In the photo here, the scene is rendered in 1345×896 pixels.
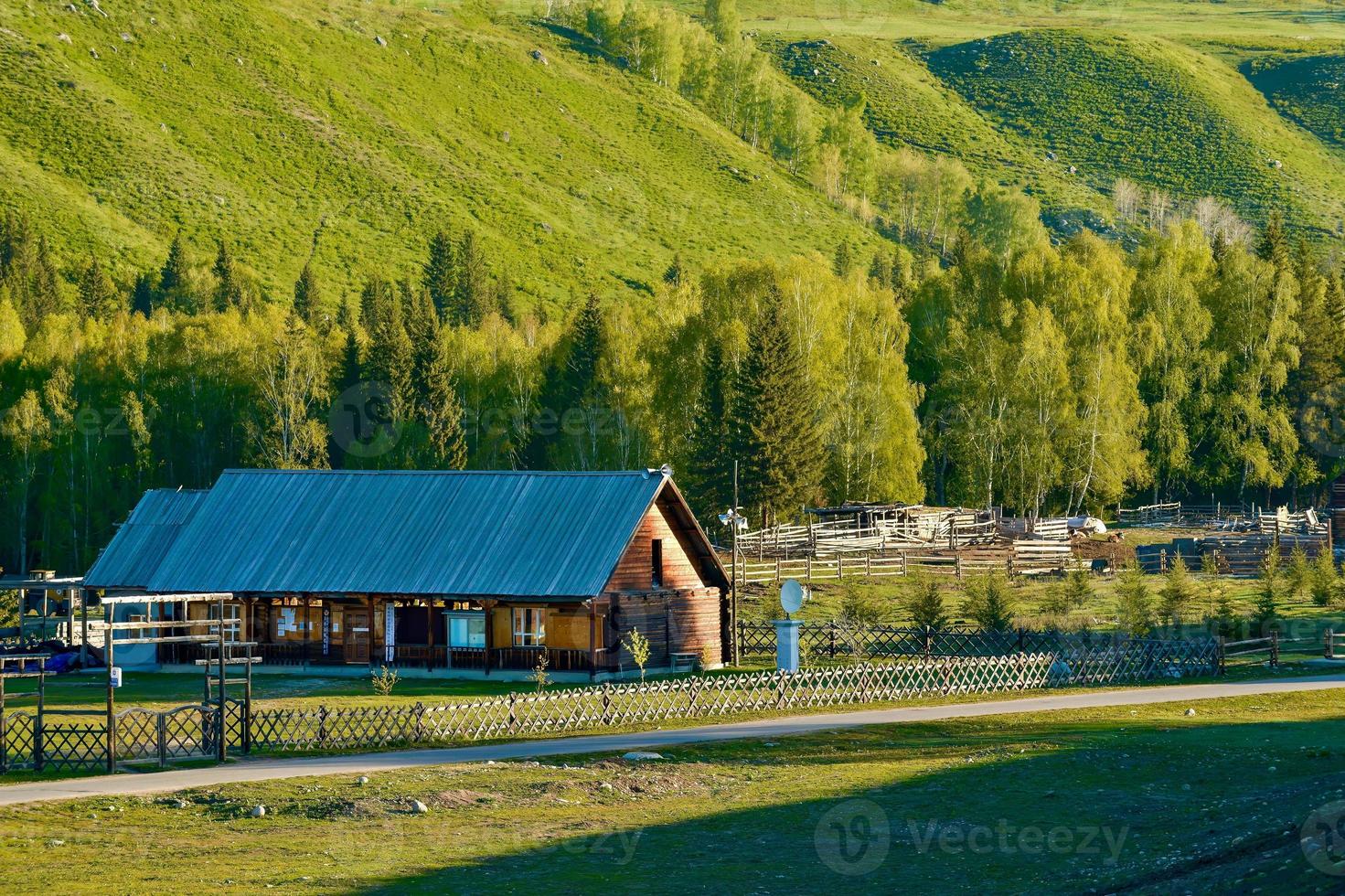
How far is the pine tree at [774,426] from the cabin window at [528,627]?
127 ft

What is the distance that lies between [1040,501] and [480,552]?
53.5 metres

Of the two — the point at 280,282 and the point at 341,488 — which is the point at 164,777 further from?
the point at 280,282

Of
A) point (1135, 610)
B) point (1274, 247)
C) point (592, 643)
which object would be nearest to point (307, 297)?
point (1274, 247)

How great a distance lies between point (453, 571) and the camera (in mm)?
51156

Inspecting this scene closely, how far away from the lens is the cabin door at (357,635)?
172 ft

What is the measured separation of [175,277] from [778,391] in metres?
76.5

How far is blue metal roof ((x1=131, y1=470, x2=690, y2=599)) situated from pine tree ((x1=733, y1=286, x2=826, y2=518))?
34.3 metres

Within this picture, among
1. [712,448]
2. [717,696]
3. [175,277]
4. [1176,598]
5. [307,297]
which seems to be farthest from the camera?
[175,277]

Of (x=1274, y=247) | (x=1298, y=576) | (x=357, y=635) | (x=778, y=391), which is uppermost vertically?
(x=1274, y=247)

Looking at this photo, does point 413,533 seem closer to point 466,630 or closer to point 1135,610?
point 466,630

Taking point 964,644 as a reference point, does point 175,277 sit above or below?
above

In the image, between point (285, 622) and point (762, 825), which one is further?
point (285, 622)

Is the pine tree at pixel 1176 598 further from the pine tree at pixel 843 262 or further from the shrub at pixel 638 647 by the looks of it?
the pine tree at pixel 843 262

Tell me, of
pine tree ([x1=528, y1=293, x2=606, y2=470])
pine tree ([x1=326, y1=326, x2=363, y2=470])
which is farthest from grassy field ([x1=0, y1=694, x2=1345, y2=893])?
pine tree ([x1=326, y1=326, x2=363, y2=470])
